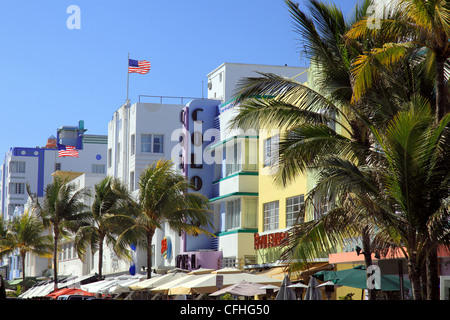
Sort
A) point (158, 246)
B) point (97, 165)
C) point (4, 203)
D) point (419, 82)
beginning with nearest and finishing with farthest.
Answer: point (419, 82), point (158, 246), point (97, 165), point (4, 203)

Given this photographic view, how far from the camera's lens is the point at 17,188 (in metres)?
98.2

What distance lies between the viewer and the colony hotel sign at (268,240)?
3048 centimetres

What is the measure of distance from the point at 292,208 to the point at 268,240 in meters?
2.01

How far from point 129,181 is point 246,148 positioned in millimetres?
20235

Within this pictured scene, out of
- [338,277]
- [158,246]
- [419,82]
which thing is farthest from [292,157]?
[158,246]

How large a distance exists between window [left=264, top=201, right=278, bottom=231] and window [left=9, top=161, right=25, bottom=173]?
69.6 meters

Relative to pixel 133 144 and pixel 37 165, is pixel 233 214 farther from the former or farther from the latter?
pixel 37 165

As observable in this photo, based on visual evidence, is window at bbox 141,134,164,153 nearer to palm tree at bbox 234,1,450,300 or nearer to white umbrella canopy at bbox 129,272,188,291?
white umbrella canopy at bbox 129,272,188,291

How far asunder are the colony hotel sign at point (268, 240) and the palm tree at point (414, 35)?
15017 mm

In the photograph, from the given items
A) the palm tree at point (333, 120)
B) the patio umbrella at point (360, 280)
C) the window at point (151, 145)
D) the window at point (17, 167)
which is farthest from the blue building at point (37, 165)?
the palm tree at point (333, 120)

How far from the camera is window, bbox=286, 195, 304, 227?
99.0ft

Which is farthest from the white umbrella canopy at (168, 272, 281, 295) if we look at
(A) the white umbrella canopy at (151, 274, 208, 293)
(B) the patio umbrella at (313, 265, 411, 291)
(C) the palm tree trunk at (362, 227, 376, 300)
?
(C) the palm tree trunk at (362, 227, 376, 300)
